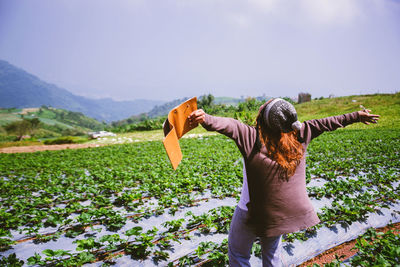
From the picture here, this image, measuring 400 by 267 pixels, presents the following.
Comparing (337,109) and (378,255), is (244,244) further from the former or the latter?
(337,109)

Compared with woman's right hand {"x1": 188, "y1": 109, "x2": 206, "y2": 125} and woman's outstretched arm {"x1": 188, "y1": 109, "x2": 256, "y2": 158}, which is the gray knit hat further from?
woman's right hand {"x1": 188, "y1": 109, "x2": 206, "y2": 125}

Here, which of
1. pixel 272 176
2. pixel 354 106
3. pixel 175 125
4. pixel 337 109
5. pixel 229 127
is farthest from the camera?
pixel 354 106

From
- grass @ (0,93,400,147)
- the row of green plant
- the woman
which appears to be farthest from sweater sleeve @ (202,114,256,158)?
grass @ (0,93,400,147)

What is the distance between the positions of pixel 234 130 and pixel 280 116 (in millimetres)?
377

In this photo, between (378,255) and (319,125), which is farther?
(378,255)

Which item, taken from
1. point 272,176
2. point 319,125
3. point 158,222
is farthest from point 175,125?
point 158,222

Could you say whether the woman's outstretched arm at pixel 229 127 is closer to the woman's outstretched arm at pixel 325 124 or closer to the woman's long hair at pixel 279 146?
the woman's long hair at pixel 279 146

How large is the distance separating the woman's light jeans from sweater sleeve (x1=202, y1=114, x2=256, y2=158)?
636 millimetres

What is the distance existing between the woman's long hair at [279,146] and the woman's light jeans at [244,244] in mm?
543

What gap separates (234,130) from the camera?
159 cm

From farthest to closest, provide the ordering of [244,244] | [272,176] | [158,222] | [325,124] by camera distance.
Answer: [158,222] → [325,124] → [244,244] → [272,176]

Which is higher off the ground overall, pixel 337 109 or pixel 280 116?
pixel 337 109

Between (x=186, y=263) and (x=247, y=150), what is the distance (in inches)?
82.7

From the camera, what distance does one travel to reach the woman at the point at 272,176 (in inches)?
65.2
